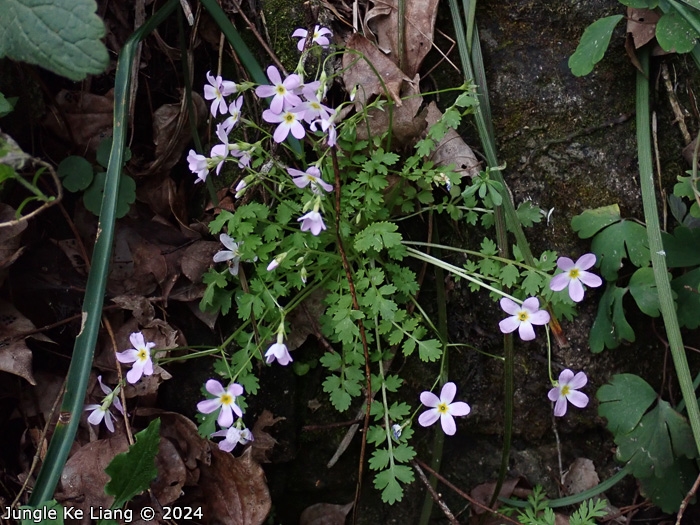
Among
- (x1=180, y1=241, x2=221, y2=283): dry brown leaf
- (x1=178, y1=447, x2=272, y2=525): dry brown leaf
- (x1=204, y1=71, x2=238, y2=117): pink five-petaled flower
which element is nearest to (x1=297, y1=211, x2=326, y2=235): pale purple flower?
(x1=204, y1=71, x2=238, y2=117): pink five-petaled flower

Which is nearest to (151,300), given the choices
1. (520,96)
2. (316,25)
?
(316,25)

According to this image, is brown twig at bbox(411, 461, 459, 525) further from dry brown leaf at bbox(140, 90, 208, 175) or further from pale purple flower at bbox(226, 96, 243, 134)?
dry brown leaf at bbox(140, 90, 208, 175)

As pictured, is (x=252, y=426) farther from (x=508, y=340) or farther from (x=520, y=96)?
(x=520, y=96)

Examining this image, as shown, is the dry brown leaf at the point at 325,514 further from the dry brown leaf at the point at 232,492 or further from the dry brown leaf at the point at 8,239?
the dry brown leaf at the point at 8,239

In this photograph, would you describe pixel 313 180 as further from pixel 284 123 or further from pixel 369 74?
pixel 369 74

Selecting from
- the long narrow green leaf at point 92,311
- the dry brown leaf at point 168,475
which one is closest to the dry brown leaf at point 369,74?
the long narrow green leaf at point 92,311

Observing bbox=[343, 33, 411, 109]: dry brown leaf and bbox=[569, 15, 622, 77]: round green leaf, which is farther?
bbox=[343, 33, 411, 109]: dry brown leaf
